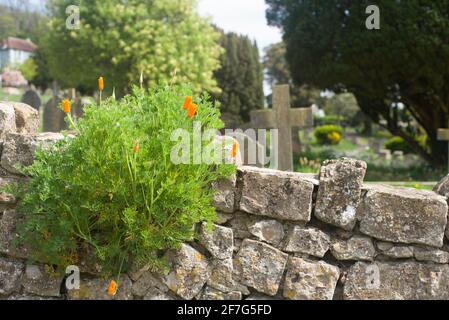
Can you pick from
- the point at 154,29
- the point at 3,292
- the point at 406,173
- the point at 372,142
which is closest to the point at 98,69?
the point at 154,29

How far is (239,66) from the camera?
23.2 meters

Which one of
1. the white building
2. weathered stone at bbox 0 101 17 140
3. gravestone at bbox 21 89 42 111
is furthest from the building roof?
weathered stone at bbox 0 101 17 140

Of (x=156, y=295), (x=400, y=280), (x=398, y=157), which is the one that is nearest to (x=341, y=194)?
(x=400, y=280)

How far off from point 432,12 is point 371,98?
8.37 feet

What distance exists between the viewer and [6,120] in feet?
12.2

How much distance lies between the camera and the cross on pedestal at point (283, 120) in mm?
8039

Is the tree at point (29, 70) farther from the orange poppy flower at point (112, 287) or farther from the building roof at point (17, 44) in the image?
the orange poppy flower at point (112, 287)

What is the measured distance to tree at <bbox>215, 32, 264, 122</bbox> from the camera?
2272cm

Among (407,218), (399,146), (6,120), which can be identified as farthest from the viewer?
(399,146)

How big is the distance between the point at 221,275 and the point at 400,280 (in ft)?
3.56

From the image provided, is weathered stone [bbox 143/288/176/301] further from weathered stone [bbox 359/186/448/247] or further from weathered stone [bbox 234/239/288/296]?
weathered stone [bbox 359/186/448/247]

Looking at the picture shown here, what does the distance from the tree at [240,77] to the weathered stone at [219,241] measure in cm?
1896

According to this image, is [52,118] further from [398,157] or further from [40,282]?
[398,157]
